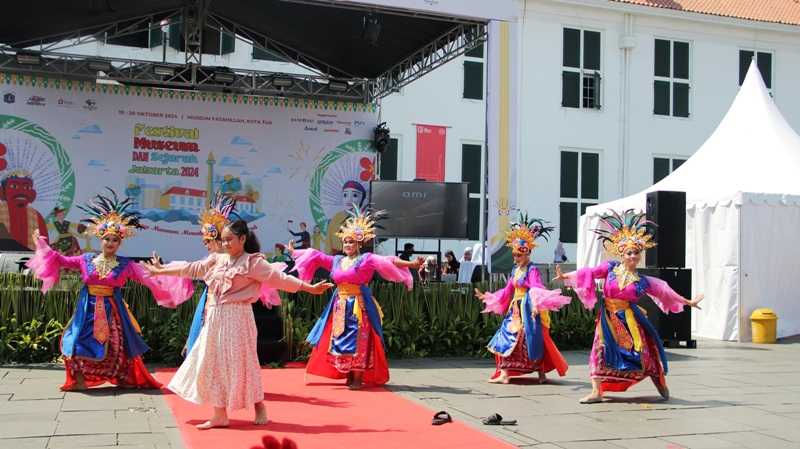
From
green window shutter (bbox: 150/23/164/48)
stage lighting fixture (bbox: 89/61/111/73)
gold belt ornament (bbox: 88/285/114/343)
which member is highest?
green window shutter (bbox: 150/23/164/48)

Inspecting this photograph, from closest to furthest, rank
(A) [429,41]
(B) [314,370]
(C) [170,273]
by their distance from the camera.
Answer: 1. (C) [170,273]
2. (B) [314,370]
3. (A) [429,41]

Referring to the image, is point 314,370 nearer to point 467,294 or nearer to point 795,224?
point 467,294

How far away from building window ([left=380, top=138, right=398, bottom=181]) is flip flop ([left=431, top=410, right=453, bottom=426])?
46.4ft

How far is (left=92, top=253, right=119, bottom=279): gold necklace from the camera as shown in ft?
24.5

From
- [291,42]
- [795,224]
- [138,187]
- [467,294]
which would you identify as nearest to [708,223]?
[795,224]

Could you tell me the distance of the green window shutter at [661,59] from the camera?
22844 millimetres

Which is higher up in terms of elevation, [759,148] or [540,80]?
[540,80]

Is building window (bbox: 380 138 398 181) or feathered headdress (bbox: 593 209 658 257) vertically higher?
building window (bbox: 380 138 398 181)

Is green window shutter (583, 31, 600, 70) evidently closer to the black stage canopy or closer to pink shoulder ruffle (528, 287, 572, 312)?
the black stage canopy

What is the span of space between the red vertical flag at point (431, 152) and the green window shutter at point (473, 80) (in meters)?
1.18

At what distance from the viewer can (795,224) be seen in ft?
43.3

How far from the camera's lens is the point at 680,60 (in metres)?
23.1

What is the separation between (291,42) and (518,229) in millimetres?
6792

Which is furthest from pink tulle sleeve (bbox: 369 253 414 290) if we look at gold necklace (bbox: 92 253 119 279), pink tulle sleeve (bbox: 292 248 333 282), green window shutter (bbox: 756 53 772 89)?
green window shutter (bbox: 756 53 772 89)
